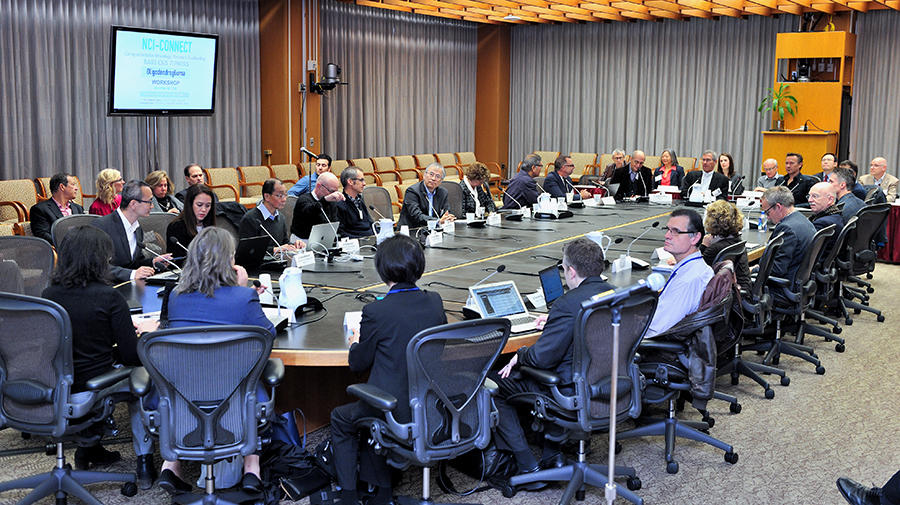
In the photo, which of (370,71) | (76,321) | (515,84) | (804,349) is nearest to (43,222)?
(76,321)

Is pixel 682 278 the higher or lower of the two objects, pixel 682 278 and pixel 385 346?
the higher

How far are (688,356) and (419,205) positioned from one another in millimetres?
4184

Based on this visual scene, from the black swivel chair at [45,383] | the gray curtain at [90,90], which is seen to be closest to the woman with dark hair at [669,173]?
the gray curtain at [90,90]

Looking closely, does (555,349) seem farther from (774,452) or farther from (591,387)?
(774,452)

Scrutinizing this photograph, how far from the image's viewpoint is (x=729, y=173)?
37.3ft

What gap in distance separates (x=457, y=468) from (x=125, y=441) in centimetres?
162

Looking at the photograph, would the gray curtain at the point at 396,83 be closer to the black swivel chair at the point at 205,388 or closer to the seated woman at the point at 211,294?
the seated woman at the point at 211,294

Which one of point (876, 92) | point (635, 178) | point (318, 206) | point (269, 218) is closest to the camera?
point (269, 218)

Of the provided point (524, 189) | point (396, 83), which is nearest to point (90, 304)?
point (524, 189)

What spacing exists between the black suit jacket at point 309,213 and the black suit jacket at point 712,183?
4.92 metres

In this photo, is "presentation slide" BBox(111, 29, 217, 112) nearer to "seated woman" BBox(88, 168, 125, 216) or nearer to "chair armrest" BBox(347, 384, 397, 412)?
"seated woman" BBox(88, 168, 125, 216)

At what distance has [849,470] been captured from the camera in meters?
4.43

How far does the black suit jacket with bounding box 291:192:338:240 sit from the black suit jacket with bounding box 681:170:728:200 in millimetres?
4918

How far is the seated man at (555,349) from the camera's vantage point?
375 centimetres
